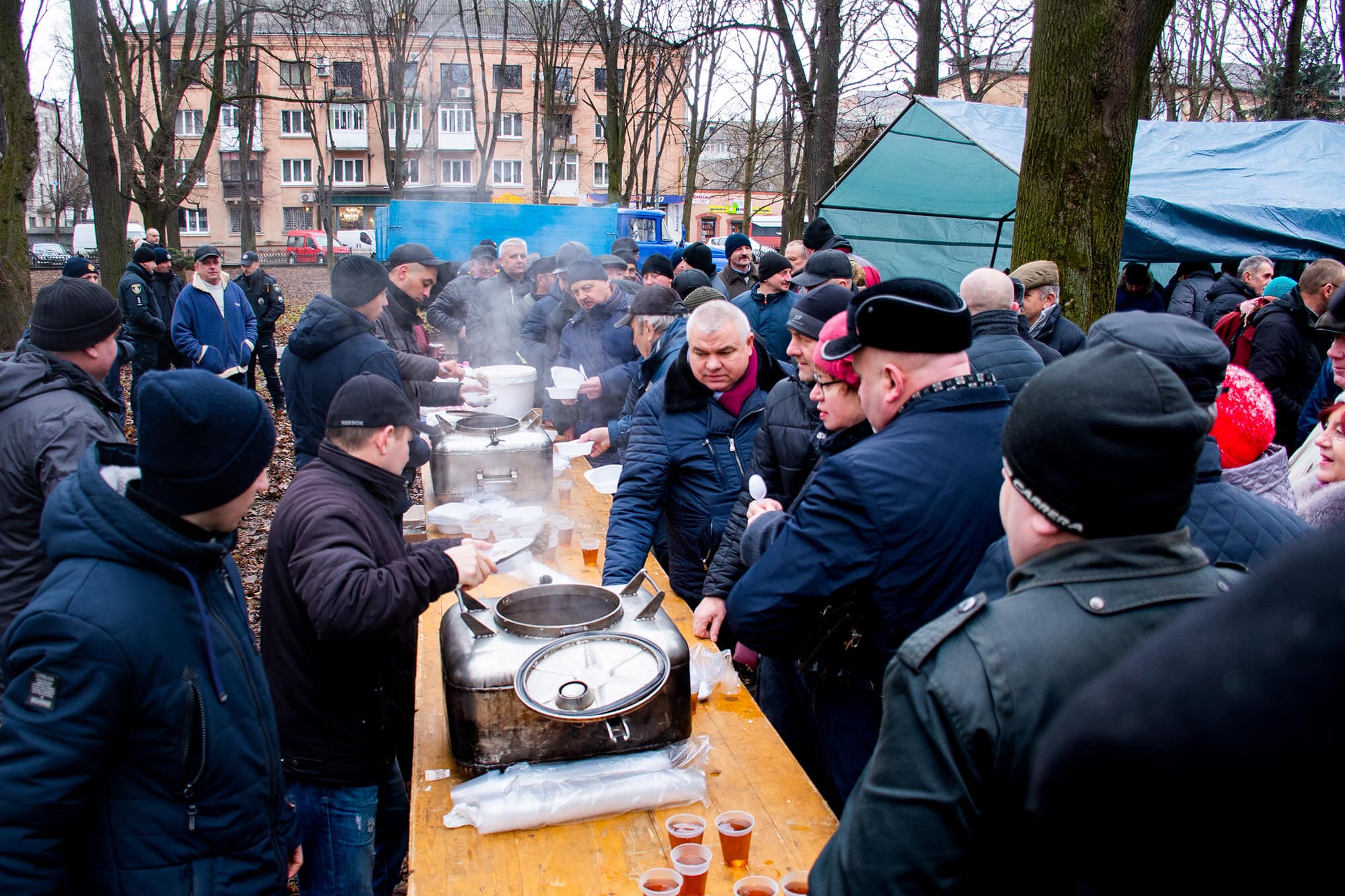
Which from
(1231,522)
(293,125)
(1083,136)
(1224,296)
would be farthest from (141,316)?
(293,125)

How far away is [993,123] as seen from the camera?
9047 mm

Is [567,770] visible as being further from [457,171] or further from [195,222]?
[195,222]

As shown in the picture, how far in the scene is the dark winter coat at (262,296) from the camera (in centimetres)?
1159

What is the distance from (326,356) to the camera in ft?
14.4

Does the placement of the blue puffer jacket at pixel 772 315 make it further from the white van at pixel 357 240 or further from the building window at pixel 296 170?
the building window at pixel 296 170

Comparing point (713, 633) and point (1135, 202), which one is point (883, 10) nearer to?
point (1135, 202)

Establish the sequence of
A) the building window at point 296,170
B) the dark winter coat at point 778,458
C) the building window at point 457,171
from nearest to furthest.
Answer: the dark winter coat at point 778,458
the building window at point 296,170
the building window at point 457,171

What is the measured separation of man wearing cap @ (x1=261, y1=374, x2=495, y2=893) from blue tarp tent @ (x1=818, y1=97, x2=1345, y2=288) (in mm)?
5921

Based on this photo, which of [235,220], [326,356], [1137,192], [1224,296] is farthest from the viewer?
[235,220]

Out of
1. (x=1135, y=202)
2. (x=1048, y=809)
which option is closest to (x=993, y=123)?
(x=1135, y=202)

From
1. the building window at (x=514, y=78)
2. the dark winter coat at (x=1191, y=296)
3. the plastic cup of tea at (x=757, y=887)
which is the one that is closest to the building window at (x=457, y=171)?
the building window at (x=514, y=78)

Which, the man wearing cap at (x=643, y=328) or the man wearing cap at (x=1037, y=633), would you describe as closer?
the man wearing cap at (x=1037, y=633)

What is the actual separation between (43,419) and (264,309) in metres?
9.58

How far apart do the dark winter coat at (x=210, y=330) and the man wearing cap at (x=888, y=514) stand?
27.4ft
